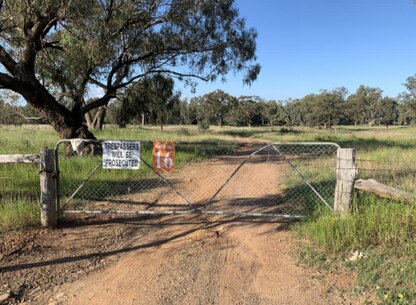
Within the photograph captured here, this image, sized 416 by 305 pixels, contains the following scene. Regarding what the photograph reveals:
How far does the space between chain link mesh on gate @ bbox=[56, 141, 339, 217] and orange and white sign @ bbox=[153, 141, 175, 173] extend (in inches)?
7.0

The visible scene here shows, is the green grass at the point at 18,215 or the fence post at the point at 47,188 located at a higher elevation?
the fence post at the point at 47,188

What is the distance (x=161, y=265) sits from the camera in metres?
4.18

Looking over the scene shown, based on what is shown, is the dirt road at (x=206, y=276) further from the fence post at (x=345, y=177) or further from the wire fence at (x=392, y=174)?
the wire fence at (x=392, y=174)

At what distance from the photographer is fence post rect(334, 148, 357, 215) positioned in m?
5.07

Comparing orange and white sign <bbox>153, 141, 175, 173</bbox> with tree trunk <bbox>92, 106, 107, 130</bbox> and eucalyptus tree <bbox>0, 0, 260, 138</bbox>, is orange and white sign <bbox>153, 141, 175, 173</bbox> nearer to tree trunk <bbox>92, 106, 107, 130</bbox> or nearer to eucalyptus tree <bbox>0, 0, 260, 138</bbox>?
eucalyptus tree <bbox>0, 0, 260, 138</bbox>

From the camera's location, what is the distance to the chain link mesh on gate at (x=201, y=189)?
20.5ft

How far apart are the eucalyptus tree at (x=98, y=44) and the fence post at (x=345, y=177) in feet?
22.7

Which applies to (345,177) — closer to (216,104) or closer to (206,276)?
(206,276)

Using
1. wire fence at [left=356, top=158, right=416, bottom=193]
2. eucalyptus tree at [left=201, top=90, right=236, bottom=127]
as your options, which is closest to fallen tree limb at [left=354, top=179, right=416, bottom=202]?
wire fence at [left=356, top=158, right=416, bottom=193]

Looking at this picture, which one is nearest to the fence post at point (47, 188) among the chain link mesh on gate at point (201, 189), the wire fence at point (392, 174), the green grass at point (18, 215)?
the green grass at point (18, 215)

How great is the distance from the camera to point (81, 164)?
379 inches

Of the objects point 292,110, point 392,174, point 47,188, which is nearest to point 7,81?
point 47,188

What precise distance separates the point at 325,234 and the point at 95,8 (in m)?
7.96

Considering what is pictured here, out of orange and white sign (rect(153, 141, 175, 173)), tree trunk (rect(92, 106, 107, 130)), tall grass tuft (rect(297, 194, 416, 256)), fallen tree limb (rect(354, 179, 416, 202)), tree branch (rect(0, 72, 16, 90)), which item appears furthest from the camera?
tree trunk (rect(92, 106, 107, 130))
